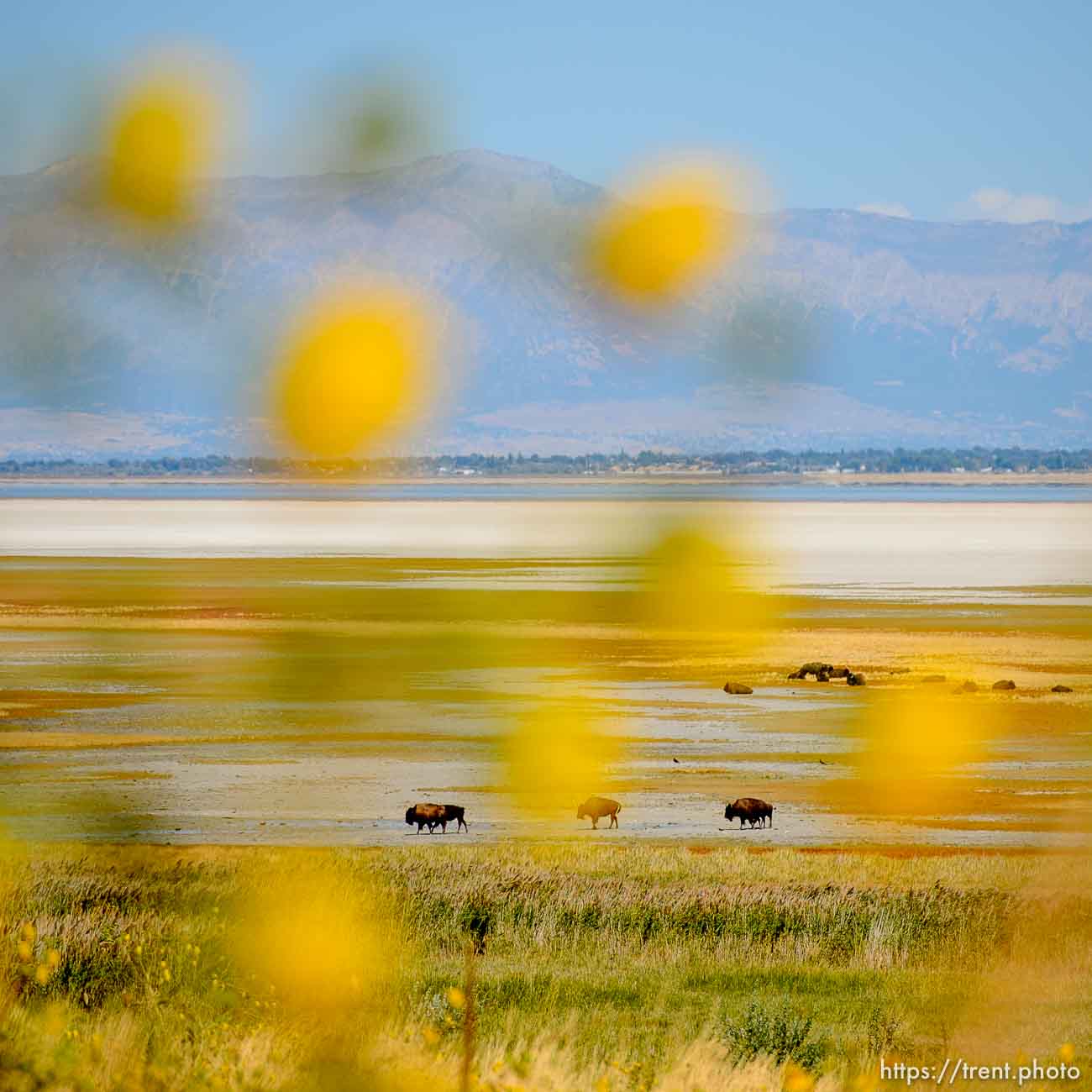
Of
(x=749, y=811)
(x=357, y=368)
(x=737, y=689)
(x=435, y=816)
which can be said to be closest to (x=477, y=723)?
(x=737, y=689)

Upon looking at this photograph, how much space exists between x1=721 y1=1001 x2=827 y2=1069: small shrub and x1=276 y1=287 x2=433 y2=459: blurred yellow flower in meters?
5.29

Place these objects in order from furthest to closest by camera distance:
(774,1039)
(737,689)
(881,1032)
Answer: (737,689), (881,1032), (774,1039)

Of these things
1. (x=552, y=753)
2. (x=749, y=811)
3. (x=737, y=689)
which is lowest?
(x=737, y=689)

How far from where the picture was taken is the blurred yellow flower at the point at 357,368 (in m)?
3.46

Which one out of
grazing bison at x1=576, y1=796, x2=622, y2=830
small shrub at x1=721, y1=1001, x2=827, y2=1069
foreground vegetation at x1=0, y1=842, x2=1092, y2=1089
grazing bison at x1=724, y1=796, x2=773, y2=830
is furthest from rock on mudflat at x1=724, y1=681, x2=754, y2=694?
small shrub at x1=721, y1=1001, x2=827, y2=1069

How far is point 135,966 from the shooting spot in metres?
9.78

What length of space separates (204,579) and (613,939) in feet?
126

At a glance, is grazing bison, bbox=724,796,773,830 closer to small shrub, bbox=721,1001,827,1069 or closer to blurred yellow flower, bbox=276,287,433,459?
small shrub, bbox=721,1001,827,1069

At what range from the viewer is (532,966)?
12.1 m

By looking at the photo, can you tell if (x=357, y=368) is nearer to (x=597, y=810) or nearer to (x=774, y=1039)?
(x=774, y=1039)

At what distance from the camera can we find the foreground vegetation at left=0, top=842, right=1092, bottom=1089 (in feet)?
15.8

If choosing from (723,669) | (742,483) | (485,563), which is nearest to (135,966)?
(742,483)

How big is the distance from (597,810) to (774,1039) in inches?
324

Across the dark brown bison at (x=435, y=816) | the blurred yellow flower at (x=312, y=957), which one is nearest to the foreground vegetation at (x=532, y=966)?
the blurred yellow flower at (x=312, y=957)
